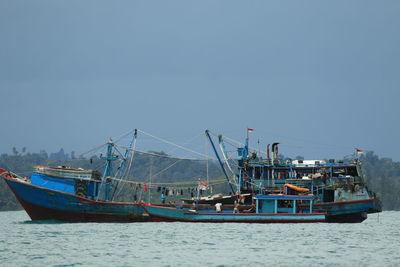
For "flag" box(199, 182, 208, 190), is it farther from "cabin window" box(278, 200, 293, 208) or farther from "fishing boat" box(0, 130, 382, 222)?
"cabin window" box(278, 200, 293, 208)

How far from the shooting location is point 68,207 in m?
64.2

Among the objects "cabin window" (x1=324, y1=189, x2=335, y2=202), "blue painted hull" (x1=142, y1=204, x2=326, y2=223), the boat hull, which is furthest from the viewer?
"cabin window" (x1=324, y1=189, x2=335, y2=202)

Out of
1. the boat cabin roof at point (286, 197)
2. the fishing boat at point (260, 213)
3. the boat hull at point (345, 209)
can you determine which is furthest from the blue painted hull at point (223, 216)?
the boat hull at point (345, 209)

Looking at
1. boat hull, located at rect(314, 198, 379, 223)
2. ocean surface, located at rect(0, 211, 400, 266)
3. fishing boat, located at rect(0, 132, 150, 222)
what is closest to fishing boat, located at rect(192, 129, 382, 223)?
boat hull, located at rect(314, 198, 379, 223)

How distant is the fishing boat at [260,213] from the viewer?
64.1 meters

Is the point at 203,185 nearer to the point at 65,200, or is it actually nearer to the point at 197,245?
the point at 65,200

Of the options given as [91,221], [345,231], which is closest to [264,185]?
[345,231]

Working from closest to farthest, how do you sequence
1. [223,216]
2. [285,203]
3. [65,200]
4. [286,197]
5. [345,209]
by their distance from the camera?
[65,200]
[223,216]
[286,197]
[285,203]
[345,209]

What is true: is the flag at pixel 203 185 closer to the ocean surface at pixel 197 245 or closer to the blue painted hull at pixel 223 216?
the blue painted hull at pixel 223 216

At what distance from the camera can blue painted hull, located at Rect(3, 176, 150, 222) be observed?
209 ft

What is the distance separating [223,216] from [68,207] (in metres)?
15.3

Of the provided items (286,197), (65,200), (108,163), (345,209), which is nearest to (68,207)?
(65,200)

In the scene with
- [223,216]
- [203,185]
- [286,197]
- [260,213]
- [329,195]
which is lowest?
[223,216]

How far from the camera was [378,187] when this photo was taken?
198 metres
